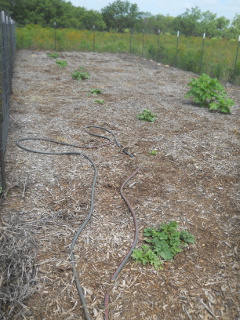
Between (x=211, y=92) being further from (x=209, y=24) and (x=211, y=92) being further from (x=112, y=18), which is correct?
(x=209, y=24)

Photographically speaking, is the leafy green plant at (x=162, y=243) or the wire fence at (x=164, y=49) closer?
the leafy green plant at (x=162, y=243)

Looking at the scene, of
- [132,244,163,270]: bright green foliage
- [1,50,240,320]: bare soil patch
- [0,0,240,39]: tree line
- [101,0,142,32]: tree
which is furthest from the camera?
[101,0,142,32]: tree

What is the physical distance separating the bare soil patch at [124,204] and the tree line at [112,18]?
7.90 m

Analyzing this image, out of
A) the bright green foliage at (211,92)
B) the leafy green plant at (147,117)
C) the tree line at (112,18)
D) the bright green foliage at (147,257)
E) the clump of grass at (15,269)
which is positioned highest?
the tree line at (112,18)

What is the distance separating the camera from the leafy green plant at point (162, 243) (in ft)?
8.12

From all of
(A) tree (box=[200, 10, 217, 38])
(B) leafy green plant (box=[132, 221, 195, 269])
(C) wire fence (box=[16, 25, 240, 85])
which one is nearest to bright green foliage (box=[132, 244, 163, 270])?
(B) leafy green plant (box=[132, 221, 195, 269])

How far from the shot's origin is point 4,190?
3146mm

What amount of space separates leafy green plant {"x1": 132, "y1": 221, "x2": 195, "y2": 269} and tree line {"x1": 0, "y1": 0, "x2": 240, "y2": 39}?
1052cm

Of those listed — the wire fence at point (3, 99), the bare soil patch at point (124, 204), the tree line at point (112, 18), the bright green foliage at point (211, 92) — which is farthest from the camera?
the tree line at point (112, 18)

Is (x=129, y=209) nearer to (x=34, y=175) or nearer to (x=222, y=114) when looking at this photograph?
(x=34, y=175)

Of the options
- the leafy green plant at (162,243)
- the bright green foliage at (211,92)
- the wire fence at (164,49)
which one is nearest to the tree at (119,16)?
the wire fence at (164,49)

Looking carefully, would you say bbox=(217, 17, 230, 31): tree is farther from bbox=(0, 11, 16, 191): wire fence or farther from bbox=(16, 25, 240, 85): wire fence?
bbox=(0, 11, 16, 191): wire fence

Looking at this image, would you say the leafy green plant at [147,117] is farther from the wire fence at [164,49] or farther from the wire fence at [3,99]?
A: the wire fence at [164,49]

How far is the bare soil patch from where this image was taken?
215 centimetres
